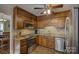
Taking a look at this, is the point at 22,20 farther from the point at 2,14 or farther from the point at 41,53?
the point at 41,53

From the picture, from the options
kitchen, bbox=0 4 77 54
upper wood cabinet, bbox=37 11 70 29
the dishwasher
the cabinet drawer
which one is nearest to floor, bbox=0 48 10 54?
kitchen, bbox=0 4 77 54

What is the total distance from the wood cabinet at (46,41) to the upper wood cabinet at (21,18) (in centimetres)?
24

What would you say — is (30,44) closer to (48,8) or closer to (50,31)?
(50,31)

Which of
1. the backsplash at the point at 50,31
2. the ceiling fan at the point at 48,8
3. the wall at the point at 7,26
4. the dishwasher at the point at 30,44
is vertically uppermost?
the ceiling fan at the point at 48,8

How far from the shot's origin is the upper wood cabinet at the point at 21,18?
57.8 inches

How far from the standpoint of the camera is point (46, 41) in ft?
4.89

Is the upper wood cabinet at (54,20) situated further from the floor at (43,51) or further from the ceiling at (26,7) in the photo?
the floor at (43,51)

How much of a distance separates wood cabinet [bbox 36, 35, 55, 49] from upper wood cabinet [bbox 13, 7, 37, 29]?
0.78ft

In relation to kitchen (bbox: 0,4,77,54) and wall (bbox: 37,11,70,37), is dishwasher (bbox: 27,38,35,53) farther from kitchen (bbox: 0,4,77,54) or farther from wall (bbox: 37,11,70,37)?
wall (bbox: 37,11,70,37)

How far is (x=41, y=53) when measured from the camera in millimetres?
1516

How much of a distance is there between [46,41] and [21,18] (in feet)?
1.50

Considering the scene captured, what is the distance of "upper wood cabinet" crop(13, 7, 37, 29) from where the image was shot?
4.82 feet

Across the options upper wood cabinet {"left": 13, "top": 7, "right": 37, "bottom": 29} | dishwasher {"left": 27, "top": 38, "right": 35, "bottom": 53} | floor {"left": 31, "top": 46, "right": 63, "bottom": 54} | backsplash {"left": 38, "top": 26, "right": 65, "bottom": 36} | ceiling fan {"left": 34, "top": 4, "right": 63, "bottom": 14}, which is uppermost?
ceiling fan {"left": 34, "top": 4, "right": 63, "bottom": 14}

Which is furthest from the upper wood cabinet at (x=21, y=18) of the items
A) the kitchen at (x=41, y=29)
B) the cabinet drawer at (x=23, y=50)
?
the cabinet drawer at (x=23, y=50)
